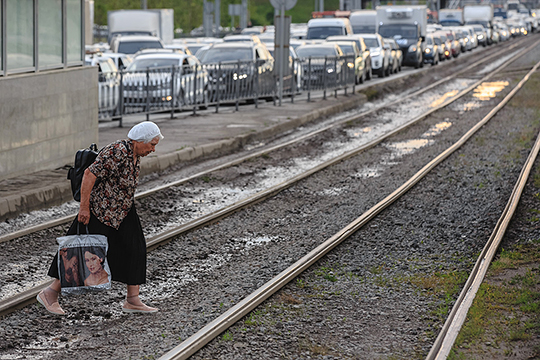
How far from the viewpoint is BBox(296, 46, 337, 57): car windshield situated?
30.0 metres

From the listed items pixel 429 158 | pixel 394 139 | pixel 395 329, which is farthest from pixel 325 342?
pixel 394 139

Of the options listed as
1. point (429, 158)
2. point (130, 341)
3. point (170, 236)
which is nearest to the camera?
point (130, 341)

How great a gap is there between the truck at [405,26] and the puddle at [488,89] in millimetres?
10806

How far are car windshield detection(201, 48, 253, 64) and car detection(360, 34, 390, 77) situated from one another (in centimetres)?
1234

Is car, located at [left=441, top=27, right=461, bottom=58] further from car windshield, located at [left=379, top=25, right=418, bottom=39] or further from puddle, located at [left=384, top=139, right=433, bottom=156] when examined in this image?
puddle, located at [left=384, top=139, right=433, bottom=156]

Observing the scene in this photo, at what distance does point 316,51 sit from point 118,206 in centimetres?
2459

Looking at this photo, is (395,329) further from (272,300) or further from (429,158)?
(429,158)

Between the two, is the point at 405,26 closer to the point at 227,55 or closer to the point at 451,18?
the point at 227,55

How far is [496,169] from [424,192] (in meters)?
2.32

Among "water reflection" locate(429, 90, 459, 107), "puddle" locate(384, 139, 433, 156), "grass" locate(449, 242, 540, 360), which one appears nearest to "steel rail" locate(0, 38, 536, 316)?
"puddle" locate(384, 139, 433, 156)

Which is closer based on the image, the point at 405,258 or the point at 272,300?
the point at 272,300

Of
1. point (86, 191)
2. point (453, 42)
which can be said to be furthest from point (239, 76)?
point (453, 42)

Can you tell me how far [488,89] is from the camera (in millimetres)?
30906

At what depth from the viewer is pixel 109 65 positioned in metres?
22.8
